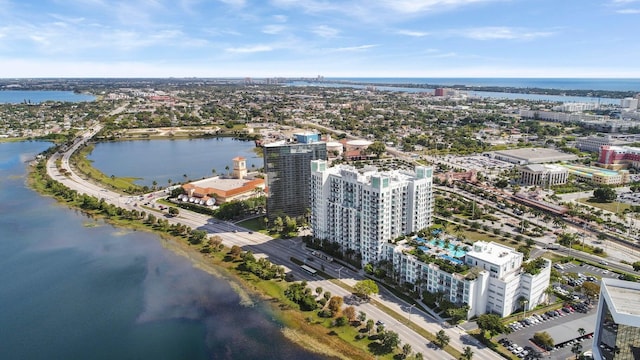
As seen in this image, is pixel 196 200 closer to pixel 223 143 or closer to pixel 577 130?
pixel 223 143

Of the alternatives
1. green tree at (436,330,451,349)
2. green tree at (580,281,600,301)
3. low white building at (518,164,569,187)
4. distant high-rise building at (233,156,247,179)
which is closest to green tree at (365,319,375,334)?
green tree at (436,330,451,349)

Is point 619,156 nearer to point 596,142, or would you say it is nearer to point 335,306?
point 596,142

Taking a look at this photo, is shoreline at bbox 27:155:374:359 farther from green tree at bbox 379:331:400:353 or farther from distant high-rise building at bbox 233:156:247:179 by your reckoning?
distant high-rise building at bbox 233:156:247:179

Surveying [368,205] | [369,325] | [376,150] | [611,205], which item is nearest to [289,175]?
[368,205]

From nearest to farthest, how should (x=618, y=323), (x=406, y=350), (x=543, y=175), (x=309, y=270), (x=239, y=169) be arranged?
(x=618, y=323)
(x=406, y=350)
(x=309, y=270)
(x=239, y=169)
(x=543, y=175)

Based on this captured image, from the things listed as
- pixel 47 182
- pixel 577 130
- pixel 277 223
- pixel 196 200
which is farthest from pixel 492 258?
pixel 577 130
